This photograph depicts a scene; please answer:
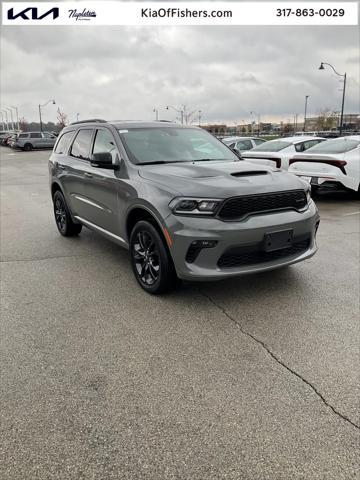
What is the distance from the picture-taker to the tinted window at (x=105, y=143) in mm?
5079

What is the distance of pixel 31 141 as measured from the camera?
133 feet

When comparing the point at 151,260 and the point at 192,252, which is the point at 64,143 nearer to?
the point at 151,260

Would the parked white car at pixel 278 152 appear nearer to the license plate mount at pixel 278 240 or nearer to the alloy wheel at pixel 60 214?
the alloy wheel at pixel 60 214

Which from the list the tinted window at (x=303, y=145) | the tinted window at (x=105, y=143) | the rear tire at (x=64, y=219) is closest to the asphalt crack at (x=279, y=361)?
the tinted window at (x=105, y=143)

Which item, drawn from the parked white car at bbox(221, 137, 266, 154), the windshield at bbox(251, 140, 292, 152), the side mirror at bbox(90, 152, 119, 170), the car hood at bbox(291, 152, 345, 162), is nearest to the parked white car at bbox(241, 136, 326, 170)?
the windshield at bbox(251, 140, 292, 152)

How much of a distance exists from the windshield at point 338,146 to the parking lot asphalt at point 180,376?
219 inches

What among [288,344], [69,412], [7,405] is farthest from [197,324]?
[7,405]

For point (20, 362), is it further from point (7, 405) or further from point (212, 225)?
point (212, 225)

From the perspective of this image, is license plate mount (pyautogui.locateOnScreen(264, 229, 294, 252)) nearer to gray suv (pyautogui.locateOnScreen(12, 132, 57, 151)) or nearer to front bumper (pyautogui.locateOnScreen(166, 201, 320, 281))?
front bumper (pyautogui.locateOnScreen(166, 201, 320, 281))

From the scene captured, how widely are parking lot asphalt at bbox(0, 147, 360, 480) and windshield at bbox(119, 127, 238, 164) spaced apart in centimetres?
147

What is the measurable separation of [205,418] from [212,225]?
5.73ft

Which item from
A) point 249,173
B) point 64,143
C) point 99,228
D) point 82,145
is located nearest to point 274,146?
point 64,143

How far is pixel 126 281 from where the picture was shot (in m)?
4.82

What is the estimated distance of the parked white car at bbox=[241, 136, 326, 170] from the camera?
1080cm
